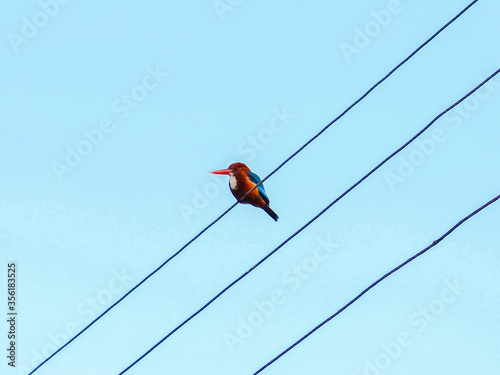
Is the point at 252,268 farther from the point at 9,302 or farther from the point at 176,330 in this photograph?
the point at 9,302

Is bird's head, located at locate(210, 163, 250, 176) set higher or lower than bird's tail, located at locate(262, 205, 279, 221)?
higher

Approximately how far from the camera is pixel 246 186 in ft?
24.9

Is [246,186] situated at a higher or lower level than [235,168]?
lower

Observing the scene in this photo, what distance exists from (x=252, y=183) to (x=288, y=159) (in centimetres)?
358

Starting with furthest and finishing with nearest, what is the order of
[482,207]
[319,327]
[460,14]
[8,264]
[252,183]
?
[252,183]
[8,264]
[460,14]
[319,327]
[482,207]

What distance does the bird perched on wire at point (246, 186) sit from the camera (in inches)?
299

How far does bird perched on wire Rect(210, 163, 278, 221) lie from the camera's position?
760 cm

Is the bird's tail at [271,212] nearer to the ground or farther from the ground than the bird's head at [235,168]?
nearer to the ground

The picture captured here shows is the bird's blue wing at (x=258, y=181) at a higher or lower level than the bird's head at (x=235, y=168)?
lower

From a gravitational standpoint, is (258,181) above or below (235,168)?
below

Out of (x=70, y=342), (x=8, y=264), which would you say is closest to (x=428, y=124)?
(x=70, y=342)

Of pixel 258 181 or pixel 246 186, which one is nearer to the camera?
pixel 246 186

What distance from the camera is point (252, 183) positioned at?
25.2 feet

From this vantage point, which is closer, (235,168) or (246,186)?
(246,186)
